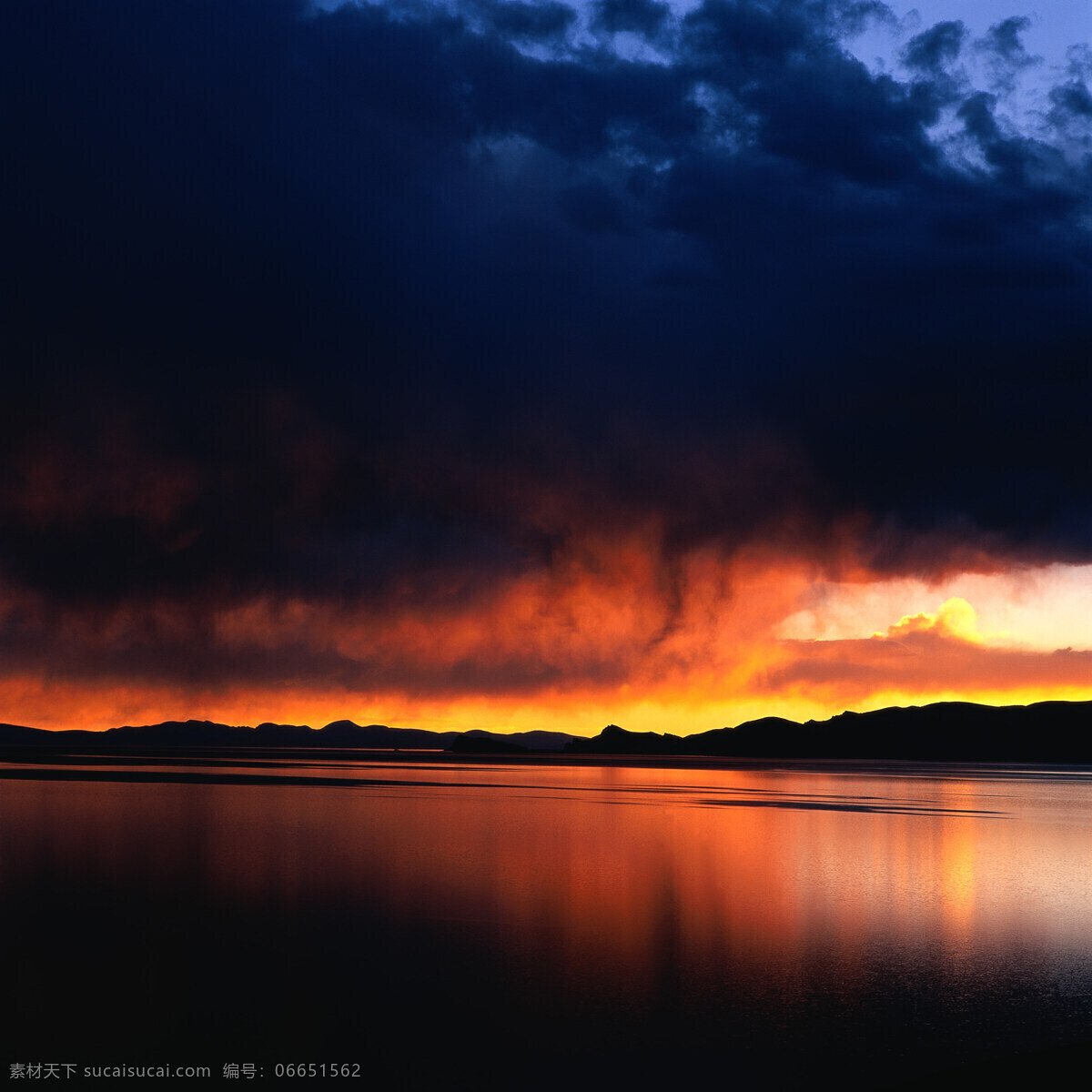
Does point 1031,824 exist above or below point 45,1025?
below

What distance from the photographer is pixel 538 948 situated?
1894 centimetres

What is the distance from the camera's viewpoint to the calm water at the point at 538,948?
1339cm

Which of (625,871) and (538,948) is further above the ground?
(538,948)

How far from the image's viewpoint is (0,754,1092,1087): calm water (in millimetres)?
13391

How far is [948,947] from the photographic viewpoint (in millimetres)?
19812

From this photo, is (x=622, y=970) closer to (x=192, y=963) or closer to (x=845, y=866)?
(x=192, y=963)

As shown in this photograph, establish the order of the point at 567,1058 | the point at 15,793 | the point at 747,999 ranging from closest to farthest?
the point at 567,1058 → the point at 747,999 → the point at 15,793

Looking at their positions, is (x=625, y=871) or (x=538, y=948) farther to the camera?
(x=625, y=871)

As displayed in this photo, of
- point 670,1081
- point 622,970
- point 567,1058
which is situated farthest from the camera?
point 622,970

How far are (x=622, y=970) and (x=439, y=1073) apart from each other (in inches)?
218

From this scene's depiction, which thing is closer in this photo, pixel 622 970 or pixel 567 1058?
pixel 567 1058

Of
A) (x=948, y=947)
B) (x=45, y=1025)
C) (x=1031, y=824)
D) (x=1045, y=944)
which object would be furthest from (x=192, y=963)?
(x=1031, y=824)

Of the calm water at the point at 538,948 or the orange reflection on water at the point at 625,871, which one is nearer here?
the calm water at the point at 538,948

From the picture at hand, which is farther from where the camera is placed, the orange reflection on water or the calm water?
the orange reflection on water
